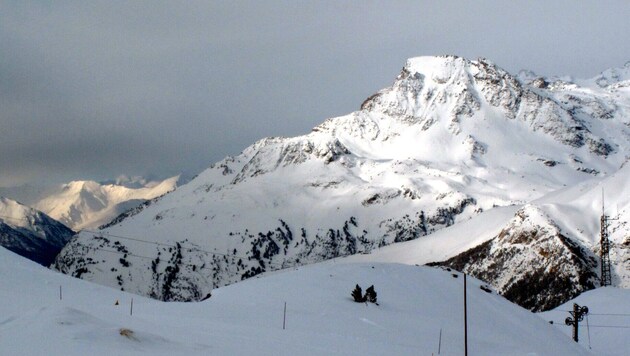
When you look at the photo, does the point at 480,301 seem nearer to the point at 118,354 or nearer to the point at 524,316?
the point at 524,316

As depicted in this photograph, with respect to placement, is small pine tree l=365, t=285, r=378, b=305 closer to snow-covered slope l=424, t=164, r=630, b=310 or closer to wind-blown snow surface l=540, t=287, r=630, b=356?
wind-blown snow surface l=540, t=287, r=630, b=356

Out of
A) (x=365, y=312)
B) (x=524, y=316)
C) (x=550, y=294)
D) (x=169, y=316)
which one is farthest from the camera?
(x=550, y=294)

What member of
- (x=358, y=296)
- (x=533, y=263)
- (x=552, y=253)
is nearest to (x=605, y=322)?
(x=358, y=296)

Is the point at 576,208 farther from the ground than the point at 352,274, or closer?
farther from the ground

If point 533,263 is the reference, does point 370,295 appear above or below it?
below

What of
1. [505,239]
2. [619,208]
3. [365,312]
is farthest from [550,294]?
[365,312]

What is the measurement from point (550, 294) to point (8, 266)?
145 meters

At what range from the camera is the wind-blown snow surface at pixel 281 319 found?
1770 cm

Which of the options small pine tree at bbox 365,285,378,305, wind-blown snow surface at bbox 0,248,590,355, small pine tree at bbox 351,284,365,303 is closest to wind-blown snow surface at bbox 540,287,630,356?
wind-blown snow surface at bbox 0,248,590,355

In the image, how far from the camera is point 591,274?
154000 millimetres

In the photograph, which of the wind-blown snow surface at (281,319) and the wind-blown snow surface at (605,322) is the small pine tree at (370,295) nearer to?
the wind-blown snow surface at (281,319)

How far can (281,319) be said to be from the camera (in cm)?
3108

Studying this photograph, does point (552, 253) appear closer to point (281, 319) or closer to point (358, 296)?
point (358, 296)


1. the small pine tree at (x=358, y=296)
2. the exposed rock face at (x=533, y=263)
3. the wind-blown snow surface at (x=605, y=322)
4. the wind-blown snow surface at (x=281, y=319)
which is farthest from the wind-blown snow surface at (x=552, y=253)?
the small pine tree at (x=358, y=296)
